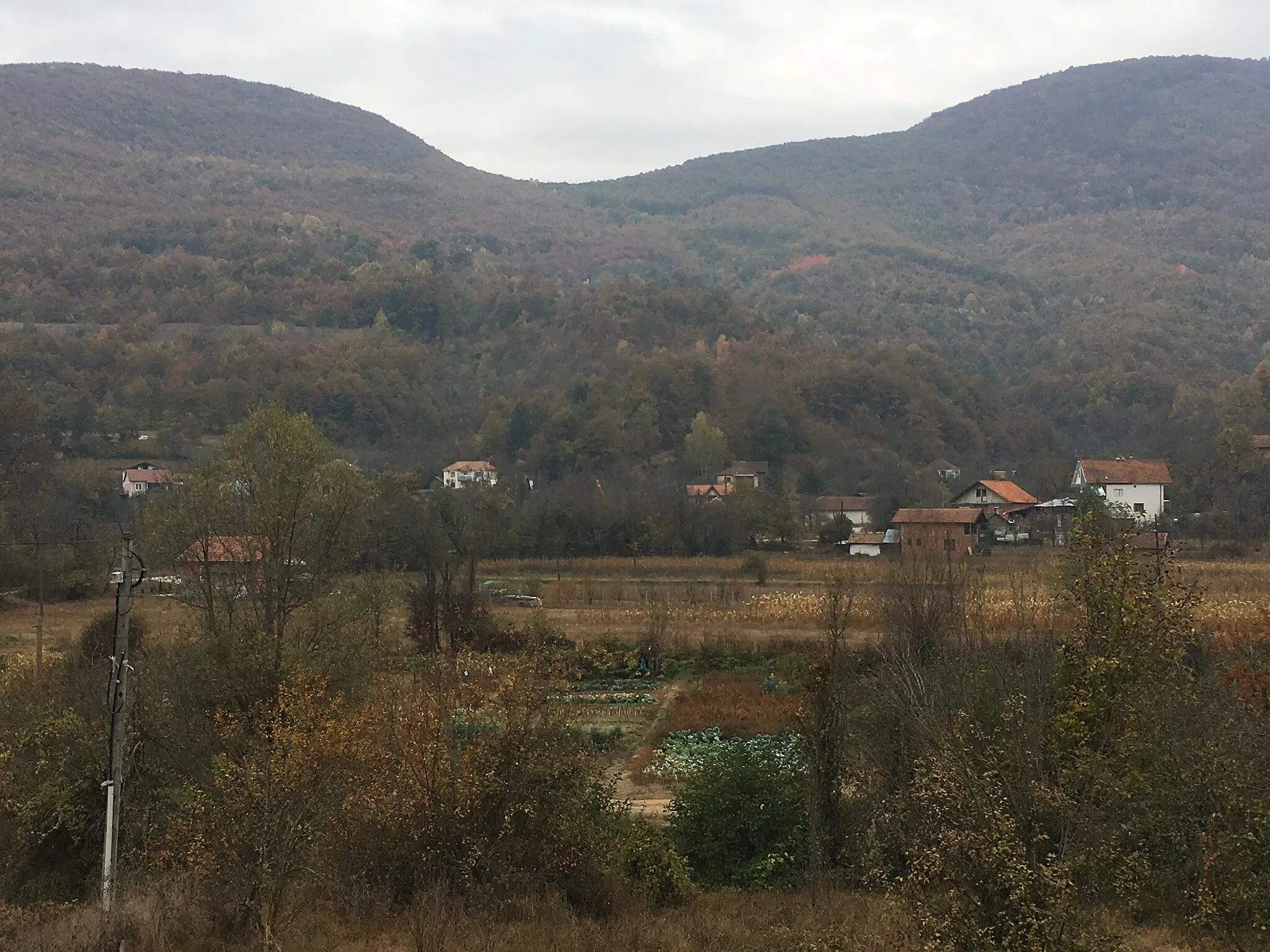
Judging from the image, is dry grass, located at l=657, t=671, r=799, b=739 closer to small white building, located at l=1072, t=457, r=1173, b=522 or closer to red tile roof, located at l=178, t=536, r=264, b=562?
red tile roof, located at l=178, t=536, r=264, b=562

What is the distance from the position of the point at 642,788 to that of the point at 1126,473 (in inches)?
1931

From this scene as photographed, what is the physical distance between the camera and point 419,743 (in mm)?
11500

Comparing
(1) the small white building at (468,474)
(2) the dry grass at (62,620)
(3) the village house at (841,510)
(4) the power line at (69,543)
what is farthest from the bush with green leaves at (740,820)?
(1) the small white building at (468,474)

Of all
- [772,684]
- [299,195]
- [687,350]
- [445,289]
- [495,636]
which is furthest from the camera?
[299,195]

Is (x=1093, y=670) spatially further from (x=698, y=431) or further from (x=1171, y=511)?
(x=698, y=431)

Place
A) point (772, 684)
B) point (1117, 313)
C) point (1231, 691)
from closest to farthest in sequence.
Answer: point (1231, 691) < point (772, 684) < point (1117, 313)

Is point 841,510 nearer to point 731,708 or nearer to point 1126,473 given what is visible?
point 1126,473

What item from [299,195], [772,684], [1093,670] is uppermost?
[299,195]

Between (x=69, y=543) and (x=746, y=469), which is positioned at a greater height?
(x=746, y=469)

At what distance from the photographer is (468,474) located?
249 feet

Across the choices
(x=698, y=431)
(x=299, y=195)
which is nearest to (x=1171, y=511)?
(x=698, y=431)

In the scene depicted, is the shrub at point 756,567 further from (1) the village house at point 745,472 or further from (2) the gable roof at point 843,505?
(1) the village house at point 745,472

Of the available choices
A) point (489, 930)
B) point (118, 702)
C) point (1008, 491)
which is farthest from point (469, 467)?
point (489, 930)

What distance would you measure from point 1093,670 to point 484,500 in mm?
45631
